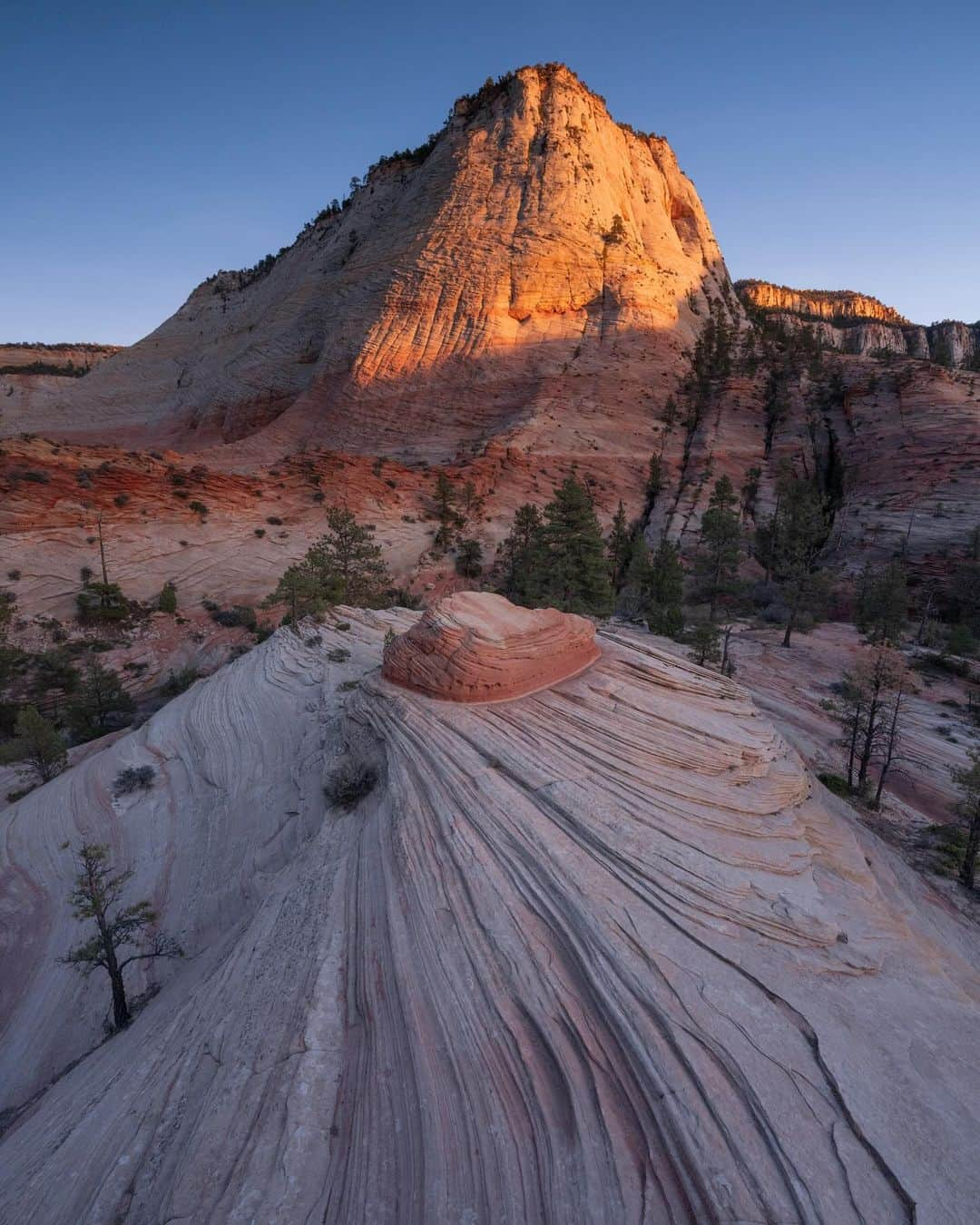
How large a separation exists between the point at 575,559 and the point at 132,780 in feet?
62.0

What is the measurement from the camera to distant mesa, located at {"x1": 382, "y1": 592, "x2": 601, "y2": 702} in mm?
9922

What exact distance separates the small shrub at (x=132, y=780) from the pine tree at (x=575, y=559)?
1624 centimetres

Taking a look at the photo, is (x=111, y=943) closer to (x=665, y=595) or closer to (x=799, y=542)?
(x=665, y=595)

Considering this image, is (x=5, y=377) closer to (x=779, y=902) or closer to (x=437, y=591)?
(x=437, y=591)

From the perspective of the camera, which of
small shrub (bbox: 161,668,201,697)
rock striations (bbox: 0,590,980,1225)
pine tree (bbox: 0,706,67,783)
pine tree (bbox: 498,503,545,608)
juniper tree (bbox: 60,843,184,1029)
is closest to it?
rock striations (bbox: 0,590,980,1225)

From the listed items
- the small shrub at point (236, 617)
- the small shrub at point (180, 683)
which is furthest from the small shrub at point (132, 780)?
the small shrub at point (236, 617)

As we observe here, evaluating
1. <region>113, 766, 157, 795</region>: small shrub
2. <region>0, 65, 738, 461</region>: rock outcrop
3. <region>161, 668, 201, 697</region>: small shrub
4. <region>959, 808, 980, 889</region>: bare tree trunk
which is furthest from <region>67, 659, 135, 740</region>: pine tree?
<region>0, 65, 738, 461</region>: rock outcrop

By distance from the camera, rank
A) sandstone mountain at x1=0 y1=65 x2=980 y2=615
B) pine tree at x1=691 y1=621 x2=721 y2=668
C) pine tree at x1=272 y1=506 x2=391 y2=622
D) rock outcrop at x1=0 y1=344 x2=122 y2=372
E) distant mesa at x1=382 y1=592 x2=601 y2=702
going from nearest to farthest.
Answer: distant mesa at x1=382 y1=592 x2=601 y2=702 → pine tree at x1=691 y1=621 x2=721 y2=668 → pine tree at x1=272 y1=506 x2=391 y2=622 → sandstone mountain at x1=0 y1=65 x2=980 y2=615 → rock outcrop at x1=0 y1=344 x2=122 y2=372

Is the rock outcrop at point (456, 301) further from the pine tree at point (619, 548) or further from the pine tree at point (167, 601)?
the pine tree at point (167, 601)

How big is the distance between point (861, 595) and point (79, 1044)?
31590 millimetres

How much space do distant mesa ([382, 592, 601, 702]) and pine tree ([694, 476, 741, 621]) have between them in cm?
2003

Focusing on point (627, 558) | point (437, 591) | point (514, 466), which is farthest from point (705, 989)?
point (514, 466)

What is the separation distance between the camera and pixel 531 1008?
5.34 metres

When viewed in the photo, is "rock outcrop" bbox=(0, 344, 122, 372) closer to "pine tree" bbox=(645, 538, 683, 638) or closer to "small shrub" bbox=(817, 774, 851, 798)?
"pine tree" bbox=(645, 538, 683, 638)
